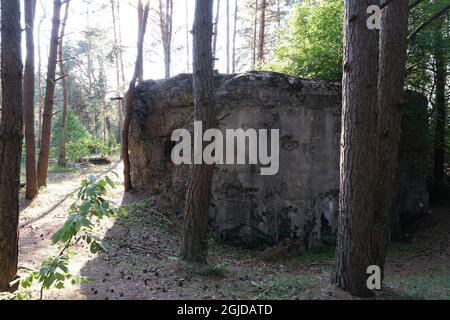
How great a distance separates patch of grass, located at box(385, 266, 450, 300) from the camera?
5984 millimetres

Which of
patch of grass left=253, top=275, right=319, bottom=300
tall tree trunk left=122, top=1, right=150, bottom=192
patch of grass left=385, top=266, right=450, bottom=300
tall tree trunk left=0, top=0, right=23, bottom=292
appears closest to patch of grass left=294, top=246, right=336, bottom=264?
patch of grass left=385, top=266, right=450, bottom=300

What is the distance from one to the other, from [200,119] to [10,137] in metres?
2.71

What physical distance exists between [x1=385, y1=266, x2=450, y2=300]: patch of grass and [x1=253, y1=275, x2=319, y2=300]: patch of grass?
4.46 ft

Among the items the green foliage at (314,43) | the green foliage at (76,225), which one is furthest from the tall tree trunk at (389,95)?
the green foliage at (76,225)

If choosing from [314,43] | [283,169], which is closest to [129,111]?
[283,169]

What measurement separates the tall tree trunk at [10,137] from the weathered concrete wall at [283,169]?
15.7 ft

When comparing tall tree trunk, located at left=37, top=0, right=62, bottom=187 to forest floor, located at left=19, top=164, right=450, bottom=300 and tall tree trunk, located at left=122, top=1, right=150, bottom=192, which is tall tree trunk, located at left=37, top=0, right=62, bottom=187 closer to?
forest floor, located at left=19, top=164, right=450, bottom=300

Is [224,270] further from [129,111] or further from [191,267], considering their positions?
[129,111]

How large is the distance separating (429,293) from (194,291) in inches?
144

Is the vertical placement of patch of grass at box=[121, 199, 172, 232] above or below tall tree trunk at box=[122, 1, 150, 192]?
below

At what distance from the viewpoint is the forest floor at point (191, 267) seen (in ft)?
18.5

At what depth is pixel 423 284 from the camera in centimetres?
662

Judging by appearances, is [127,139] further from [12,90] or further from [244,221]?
Result: [12,90]
